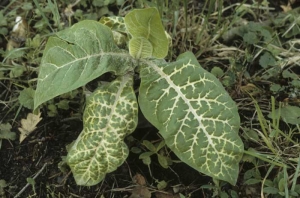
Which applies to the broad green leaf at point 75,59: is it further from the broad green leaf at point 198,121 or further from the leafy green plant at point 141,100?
the broad green leaf at point 198,121

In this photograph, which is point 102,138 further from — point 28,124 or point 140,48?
point 28,124

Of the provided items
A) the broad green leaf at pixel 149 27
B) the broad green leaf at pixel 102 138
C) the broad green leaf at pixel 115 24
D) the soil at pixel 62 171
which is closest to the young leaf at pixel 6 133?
the soil at pixel 62 171

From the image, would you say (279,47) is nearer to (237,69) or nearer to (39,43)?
(237,69)

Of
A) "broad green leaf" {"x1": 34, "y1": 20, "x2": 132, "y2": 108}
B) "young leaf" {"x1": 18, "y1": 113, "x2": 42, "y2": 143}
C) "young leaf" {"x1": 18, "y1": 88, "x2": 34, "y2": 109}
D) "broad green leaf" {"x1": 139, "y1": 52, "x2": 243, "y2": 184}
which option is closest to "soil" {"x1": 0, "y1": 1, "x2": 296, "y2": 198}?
"young leaf" {"x1": 18, "y1": 113, "x2": 42, "y2": 143}

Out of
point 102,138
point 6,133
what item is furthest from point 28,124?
point 102,138

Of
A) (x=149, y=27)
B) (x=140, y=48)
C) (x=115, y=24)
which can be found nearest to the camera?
(x=149, y=27)

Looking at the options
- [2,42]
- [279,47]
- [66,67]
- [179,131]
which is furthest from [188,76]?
[2,42]
